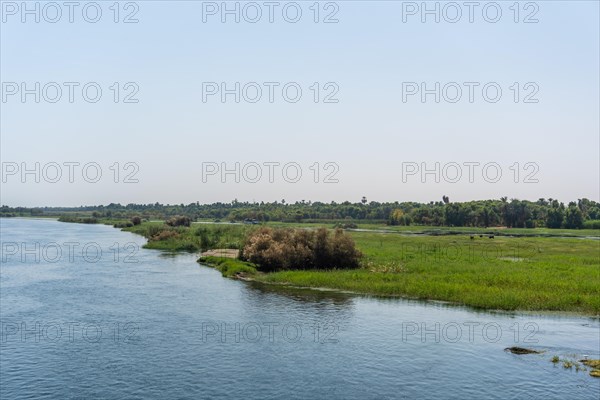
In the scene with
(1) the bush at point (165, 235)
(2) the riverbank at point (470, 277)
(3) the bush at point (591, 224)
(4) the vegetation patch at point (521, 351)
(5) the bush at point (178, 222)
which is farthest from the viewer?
(3) the bush at point (591, 224)

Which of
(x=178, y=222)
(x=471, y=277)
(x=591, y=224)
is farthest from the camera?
(x=591, y=224)

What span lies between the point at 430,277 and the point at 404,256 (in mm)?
19836

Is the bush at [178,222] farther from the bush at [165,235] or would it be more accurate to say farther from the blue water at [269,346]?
the blue water at [269,346]

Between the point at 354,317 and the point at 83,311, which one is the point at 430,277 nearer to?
the point at 354,317

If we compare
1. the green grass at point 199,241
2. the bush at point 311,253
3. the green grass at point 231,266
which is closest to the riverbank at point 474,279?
the green grass at point 231,266

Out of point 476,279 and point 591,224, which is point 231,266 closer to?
point 476,279

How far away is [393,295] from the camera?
2181 inches

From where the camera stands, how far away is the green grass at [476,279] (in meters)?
49.9

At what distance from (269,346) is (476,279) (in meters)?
32.1

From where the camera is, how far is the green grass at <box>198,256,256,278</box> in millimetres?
70750

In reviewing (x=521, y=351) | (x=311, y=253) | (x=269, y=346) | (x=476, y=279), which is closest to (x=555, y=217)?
(x=311, y=253)

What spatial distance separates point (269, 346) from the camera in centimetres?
3656

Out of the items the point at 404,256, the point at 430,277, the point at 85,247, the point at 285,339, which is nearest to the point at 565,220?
the point at 404,256

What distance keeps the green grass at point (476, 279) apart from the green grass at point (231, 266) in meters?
4.33
